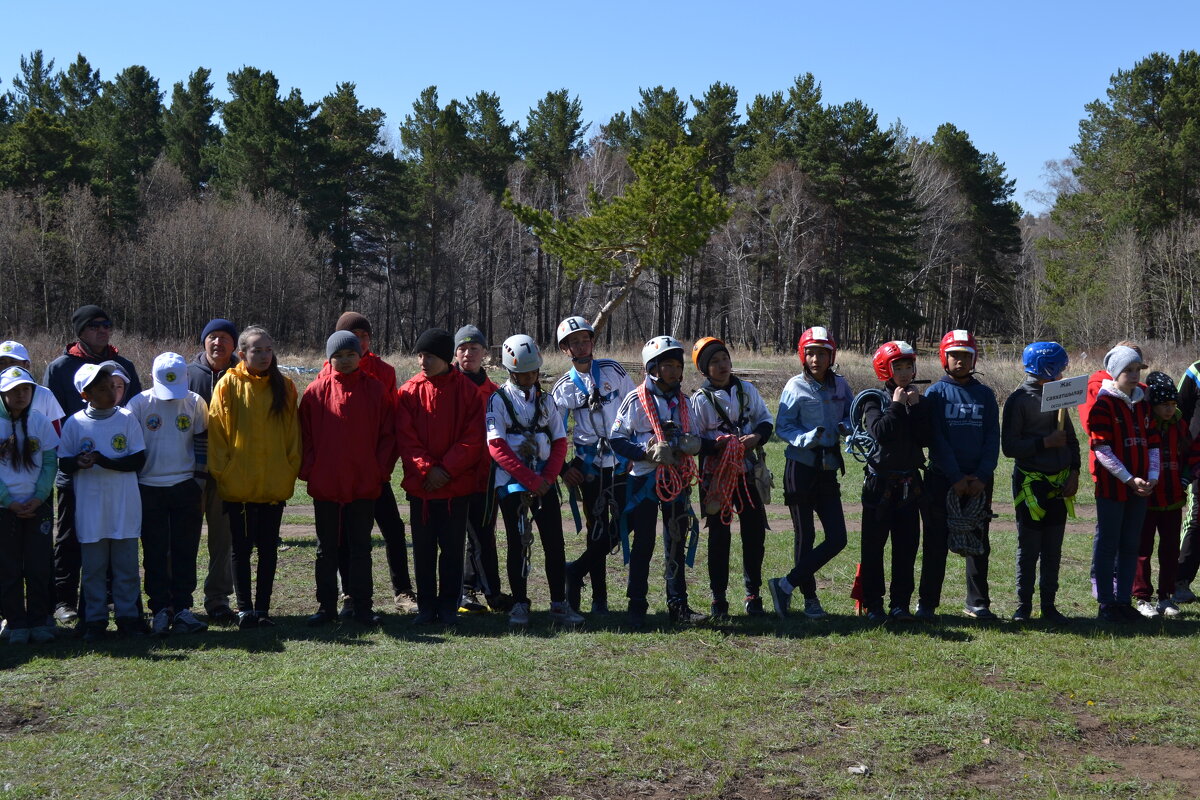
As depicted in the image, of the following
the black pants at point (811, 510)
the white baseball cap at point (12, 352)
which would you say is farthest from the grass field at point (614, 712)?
the white baseball cap at point (12, 352)

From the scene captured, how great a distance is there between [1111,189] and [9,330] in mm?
49340

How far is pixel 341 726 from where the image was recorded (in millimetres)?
5137

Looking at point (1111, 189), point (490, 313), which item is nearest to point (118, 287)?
point (490, 313)

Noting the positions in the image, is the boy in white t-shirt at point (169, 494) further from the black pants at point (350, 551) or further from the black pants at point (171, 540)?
the black pants at point (350, 551)

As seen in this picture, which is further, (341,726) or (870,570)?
(870,570)

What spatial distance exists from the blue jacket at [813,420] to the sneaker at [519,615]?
2.13 m

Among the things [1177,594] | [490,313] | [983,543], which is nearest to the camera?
[983,543]

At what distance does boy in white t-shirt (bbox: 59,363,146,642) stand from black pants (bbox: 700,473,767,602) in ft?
12.7

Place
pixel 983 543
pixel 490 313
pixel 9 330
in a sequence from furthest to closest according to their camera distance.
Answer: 1. pixel 490 313
2. pixel 9 330
3. pixel 983 543

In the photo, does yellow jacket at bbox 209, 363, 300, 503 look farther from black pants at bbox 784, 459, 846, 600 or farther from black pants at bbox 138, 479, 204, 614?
black pants at bbox 784, 459, 846, 600

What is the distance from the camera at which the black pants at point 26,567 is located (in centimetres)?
676

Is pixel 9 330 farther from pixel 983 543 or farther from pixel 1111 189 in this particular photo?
pixel 1111 189

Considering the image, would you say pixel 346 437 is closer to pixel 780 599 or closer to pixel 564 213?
pixel 780 599

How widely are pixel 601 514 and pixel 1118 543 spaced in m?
3.69
